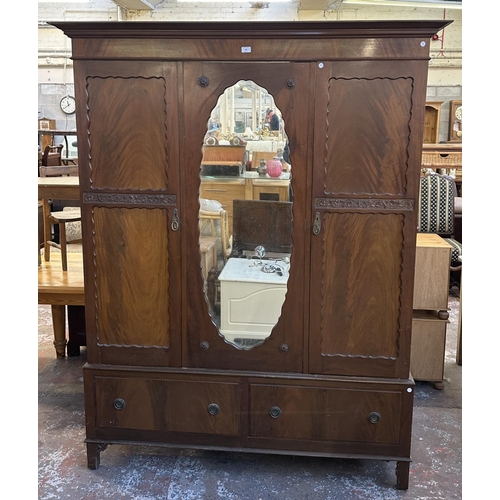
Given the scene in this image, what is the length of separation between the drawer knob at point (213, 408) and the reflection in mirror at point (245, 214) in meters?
0.28

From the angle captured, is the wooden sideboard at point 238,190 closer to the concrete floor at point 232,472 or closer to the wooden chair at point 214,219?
the wooden chair at point 214,219

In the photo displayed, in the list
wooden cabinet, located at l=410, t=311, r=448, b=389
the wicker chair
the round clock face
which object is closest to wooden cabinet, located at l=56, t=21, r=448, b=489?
wooden cabinet, located at l=410, t=311, r=448, b=389

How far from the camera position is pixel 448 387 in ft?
10.5

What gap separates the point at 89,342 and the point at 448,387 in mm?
2131

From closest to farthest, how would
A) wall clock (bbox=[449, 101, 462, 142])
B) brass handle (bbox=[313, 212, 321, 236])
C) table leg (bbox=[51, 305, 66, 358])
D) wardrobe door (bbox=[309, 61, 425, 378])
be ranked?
1. wardrobe door (bbox=[309, 61, 425, 378])
2. brass handle (bbox=[313, 212, 321, 236])
3. table leg (bbox=[51, 305, 66, 358])
4. wall clock (bbox=[449, 101, 462, 142])

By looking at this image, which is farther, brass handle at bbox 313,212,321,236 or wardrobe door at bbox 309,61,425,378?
brass handle at bbox 313,212,321,236

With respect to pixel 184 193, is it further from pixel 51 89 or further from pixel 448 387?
pixel 51 89

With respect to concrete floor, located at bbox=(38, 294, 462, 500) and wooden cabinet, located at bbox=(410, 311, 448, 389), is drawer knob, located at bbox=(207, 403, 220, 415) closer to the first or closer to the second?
concrete floor, located at bbox=(38, 294, 462, 500)

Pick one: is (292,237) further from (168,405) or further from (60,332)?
(60,332)

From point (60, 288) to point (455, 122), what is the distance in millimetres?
7142

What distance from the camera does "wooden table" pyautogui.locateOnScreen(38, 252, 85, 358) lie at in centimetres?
308

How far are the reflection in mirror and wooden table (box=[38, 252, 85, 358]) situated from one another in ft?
Result: 3.80

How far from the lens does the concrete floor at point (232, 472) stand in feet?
7.34

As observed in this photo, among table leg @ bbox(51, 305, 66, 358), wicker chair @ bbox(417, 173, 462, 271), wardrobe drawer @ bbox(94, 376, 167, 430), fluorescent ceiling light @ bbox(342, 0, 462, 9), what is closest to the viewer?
wardrobe drawer @ bbox(94, 376, 167, 430)
